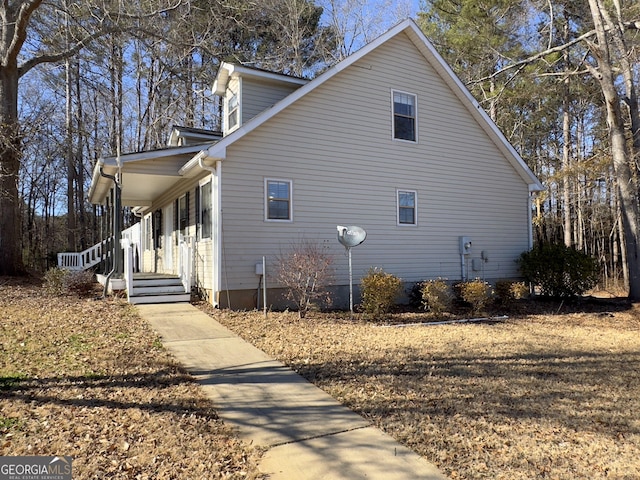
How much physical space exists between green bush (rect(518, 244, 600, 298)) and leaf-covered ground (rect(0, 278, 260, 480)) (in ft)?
36.0

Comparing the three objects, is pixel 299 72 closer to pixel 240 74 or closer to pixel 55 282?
pixel 240 74

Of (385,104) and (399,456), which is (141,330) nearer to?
(399,456)

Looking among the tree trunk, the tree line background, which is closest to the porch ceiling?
the tree trunk

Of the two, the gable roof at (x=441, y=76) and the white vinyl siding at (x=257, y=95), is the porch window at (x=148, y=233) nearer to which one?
the gable roof at (x=441, y=76)

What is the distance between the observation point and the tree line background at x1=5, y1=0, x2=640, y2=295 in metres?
15.6

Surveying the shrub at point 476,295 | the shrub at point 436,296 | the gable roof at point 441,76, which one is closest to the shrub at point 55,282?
the gable roof at point 441,76

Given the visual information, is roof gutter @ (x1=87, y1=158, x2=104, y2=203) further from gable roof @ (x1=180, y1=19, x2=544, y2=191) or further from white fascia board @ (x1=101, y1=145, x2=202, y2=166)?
gable roof @ (x1=180, y1=19, x2=544, y2=191)

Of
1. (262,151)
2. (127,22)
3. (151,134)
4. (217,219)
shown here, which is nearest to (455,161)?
(262,151)

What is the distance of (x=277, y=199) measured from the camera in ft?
33.8

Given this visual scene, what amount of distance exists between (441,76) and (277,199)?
6.41 meters

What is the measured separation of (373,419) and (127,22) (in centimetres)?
1621

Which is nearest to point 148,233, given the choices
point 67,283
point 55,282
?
point 55,282

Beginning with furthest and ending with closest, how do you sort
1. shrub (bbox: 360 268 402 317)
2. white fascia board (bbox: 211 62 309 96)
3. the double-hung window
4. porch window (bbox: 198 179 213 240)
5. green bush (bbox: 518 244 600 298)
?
1. green bush (bbox: 518 244 600 298)
2. the double-hung window
3. white fascia board (bbox: 211 62 309 96)
4. porch window (bbox: 198 179 213 240)
5. shrub (bbox: 360 268 402 317)

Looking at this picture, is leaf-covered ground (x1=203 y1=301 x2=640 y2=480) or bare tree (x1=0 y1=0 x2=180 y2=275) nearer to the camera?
leaf-covered ground (x1=203 y1=301 x2=640 y2=480)
